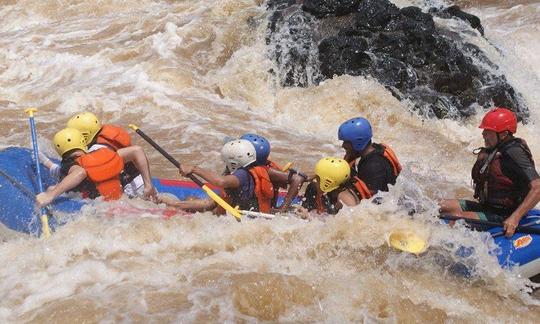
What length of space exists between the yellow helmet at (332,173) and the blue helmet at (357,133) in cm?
33

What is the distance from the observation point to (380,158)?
4.61 metres

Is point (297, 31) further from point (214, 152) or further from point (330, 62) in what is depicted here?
point (214, 152)

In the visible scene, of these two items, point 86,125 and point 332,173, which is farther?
point 86,125

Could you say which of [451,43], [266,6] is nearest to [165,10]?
[266,6]

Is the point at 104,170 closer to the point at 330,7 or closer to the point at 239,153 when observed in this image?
the point at 239,153

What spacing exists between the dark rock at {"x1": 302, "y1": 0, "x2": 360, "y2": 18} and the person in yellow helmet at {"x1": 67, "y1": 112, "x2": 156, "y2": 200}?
6298mm

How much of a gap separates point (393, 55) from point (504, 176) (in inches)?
239

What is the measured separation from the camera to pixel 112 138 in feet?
18.0

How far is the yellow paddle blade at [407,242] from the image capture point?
13.1 feet

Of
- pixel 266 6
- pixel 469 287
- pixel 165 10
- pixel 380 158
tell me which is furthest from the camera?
pixel 165 10

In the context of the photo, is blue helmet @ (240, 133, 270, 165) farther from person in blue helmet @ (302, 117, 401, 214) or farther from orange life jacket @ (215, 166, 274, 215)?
person in blue helmet @ (302, 117, 401, 214)

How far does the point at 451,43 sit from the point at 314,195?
6.61 m

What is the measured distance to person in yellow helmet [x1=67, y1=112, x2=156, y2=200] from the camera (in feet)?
17.3

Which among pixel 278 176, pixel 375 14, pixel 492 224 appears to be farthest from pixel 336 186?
pixel 375 14
